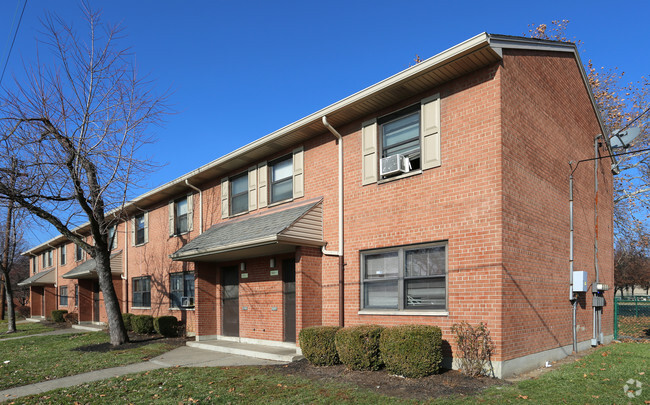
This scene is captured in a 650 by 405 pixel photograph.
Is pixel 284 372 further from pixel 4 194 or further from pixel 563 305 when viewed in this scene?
pixel 4 194

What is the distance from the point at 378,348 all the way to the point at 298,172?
5.70 meters

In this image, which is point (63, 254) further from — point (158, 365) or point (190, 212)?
point (158, 365)

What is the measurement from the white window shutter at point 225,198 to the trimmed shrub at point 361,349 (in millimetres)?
7979

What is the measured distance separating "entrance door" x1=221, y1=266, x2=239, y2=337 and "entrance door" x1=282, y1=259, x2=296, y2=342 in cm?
263

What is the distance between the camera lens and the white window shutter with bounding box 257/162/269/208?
1421 centimetres

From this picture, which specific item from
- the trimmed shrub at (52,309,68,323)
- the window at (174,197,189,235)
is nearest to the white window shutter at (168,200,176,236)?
the window at (174,197,189,235)

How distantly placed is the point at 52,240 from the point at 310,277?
29.5 m

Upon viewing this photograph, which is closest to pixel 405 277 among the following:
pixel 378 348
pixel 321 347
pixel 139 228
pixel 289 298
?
pixel 378 348

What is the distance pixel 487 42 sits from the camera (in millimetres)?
8227

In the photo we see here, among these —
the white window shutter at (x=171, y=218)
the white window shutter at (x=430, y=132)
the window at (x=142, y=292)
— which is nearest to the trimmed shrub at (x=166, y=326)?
the white window shutter at (x=171, y=218)

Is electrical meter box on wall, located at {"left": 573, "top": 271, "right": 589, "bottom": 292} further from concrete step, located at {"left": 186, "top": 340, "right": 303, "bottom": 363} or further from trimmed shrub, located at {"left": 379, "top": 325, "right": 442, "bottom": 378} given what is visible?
concrete step, located at {"left": 186, "top": 340, "right": 303, "bottom": 363}

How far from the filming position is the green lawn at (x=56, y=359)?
10.6 meters

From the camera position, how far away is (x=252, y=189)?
14.7m

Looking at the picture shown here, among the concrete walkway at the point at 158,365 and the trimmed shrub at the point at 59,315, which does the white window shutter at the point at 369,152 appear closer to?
the concrete walkway at the point at 158,365
